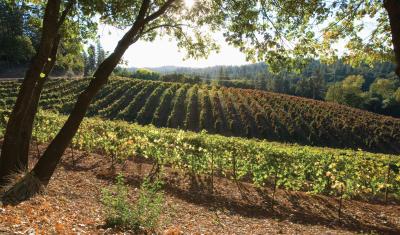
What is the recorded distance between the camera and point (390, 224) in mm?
10961

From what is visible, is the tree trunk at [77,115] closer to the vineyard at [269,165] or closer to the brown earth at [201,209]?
the brown earth at [201,209]

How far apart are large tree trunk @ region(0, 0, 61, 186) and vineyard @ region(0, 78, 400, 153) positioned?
37.1m

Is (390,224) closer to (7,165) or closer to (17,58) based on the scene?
(7,165)

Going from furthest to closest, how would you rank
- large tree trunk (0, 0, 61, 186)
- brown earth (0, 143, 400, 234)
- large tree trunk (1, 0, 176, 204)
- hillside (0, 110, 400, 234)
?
hillside (0, 110, 400, 234), large tree trunk (1, 0, 176, 204), large tree trunk (0, 0, 61, 186), brown earth (0, 143, 400, 234)

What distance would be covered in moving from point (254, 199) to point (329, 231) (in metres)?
3.06

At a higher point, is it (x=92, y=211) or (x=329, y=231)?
(x=92, y=211)

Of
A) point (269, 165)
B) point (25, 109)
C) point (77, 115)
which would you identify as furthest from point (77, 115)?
point (269, 165)

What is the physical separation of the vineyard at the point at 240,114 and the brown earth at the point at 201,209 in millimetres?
31847

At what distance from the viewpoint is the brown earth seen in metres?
7.06

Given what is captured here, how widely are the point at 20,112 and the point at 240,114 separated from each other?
142 ft

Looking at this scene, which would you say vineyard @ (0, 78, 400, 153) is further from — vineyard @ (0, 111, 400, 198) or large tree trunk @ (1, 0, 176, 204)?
large tree trunk @ (1, 0, 176, 204)

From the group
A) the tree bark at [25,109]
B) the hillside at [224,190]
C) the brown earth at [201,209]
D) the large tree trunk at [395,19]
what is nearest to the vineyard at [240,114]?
the hillside at [224,190]

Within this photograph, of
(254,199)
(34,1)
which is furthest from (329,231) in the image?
(34,1)

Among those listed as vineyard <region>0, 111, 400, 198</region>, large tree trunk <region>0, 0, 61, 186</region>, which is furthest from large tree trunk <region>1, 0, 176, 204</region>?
vineyard <region>0, 111, 400, 198</region>
